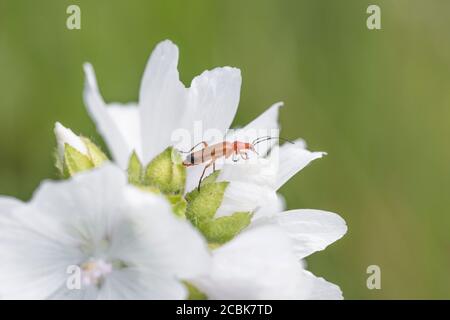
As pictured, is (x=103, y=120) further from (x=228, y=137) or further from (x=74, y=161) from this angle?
(x=228, y=137)

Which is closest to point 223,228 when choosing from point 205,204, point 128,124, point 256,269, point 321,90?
point 205,204

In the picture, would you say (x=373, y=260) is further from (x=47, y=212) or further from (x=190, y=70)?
(x=47, y=212)

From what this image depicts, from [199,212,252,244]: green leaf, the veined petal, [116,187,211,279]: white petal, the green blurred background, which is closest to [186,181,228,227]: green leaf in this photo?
[199,212,252,244]: green leaf

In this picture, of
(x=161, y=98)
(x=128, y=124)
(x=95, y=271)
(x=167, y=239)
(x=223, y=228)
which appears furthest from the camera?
(x=128, y=124)
